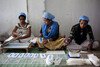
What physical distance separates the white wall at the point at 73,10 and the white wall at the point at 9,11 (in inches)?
26.7

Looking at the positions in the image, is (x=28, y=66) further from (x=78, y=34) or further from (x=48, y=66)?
(x=78, y=34)

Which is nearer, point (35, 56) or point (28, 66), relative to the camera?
point (28, 66)

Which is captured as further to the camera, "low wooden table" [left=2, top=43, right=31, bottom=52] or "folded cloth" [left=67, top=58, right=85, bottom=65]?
"low wooden table" [left=2, top=43, right=31, bottom=52]

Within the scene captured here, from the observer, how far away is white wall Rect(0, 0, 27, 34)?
5.41 meters

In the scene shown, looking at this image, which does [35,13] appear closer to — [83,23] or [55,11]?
[55,11]

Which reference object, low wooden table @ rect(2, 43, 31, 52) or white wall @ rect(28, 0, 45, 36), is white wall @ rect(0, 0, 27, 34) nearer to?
white wall @ rect(28, 0, 45, 36)

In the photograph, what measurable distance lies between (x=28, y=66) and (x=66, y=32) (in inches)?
111

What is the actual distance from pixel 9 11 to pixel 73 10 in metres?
1.65

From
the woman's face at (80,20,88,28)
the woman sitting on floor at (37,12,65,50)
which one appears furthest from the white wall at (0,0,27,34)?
the woman's face at (80,20,88,28)

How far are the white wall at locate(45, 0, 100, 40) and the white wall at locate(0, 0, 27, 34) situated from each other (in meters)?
0.68

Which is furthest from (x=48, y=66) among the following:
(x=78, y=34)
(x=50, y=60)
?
(x=78, y=34)

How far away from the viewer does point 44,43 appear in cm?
447

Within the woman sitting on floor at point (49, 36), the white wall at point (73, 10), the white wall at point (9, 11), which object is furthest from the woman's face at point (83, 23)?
the white wall at point (9, 11)

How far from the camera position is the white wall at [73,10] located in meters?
5.34
